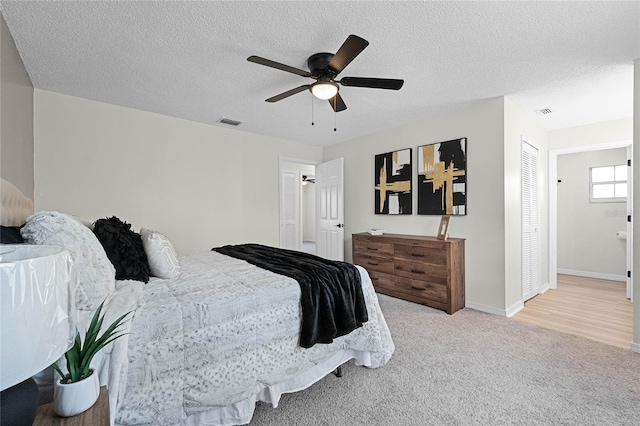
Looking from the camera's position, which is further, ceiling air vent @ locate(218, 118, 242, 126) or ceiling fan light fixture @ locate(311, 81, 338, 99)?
ceiling air vent @ locate(218, 118, 242, 126)

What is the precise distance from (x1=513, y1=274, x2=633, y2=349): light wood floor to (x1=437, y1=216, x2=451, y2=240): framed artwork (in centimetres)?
115

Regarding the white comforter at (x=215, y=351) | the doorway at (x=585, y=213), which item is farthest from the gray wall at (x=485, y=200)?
the white comforter at (x=215, y=351)

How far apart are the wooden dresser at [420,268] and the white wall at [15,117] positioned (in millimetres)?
3774

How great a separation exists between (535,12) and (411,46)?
0.80 meters

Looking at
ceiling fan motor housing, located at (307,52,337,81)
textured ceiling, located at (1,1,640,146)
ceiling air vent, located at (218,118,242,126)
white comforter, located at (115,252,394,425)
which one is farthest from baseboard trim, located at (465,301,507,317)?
ceiling air vent, located at (218,118,242,126)

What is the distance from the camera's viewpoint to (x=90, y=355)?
95 cm

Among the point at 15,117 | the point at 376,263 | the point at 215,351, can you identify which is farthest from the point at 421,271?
the point at 15,117

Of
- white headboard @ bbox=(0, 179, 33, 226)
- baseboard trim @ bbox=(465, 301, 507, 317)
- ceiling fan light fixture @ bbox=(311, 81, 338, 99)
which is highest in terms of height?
ceiling fan light fixture @ bbox=(311, 81, 338, 99)

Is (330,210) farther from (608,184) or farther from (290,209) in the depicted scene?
(608,184)

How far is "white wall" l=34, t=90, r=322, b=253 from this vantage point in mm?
3254

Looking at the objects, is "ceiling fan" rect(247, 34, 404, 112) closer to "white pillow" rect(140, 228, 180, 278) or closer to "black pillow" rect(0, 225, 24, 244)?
"white pillow" rect(140, 228, 180, 278)

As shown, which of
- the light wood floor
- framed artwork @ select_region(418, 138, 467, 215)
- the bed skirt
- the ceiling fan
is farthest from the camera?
framed artwork @ select_region(418, 138, 467, 215)

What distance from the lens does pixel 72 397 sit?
875 mm

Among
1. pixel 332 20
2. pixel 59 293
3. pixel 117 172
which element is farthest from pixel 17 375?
pixel 117 172
